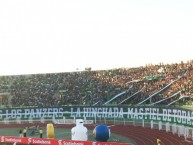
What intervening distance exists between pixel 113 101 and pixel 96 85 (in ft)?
20.6

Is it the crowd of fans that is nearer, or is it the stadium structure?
the stadium structure

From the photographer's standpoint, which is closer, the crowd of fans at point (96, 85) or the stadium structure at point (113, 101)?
the stadium structure at point (113, 101)

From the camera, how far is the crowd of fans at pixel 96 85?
5525 centimetres

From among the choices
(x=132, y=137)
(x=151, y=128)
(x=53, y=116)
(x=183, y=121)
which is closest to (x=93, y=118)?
(x=53, y=116)

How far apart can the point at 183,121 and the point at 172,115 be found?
8.23 feet

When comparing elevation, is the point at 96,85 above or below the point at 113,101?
above

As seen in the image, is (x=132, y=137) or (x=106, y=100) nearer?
(x=132, y=137)

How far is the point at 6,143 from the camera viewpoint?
36312mm

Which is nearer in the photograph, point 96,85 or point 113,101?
point 113,101

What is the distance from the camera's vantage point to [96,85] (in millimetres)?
64375

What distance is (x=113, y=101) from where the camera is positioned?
59125 millimetres

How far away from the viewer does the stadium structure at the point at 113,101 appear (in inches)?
1602

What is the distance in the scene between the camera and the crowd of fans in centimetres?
5525

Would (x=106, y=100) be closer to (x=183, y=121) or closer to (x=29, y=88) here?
(x=29, y=88)
